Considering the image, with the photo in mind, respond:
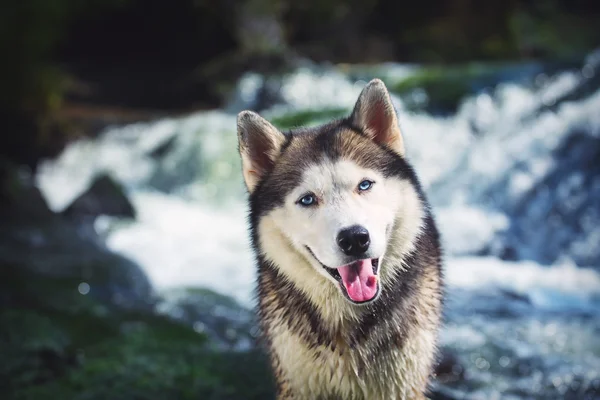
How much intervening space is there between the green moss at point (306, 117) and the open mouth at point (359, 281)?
9.63 meters

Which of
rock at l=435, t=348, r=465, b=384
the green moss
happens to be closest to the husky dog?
rock at l=435, t=348, r=465, b=384

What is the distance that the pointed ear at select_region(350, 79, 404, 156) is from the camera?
9.39 ft

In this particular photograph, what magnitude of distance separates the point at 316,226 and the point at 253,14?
1722cm

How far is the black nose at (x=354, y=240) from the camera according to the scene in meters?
2.46

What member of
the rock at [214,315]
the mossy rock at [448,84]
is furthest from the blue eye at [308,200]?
the mossy rock at [448,84]

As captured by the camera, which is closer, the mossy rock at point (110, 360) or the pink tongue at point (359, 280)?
the pink tongue at point (359, 280)

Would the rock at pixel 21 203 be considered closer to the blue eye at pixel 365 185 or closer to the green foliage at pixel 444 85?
the green foliage at pixel 444 85

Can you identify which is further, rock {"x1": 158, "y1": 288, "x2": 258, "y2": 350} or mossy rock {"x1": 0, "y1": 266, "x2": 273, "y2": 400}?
rock {"x1": 158, "y1": 288, "x2": 258, "y2": 350}

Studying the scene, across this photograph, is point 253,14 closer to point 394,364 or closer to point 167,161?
point 167,161

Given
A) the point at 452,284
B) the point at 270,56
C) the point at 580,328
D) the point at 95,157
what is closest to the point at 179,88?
the point at 270,56

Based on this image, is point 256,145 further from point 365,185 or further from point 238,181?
point 238,181

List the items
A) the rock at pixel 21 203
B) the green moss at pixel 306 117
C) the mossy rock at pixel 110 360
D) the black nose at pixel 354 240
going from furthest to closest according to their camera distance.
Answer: the green moss at pixel 306 117
the rock at pixel 21 203
the mossy rock at pixel 110 360
the black nose at pixel 354 240

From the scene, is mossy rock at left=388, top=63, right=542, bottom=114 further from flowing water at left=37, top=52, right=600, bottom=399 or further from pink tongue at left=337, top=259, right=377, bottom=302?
pink tongue at left=337, top=259, right=377, bottom=302

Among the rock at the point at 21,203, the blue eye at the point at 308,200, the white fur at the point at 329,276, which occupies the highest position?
the blue eye at the point at 308,200
